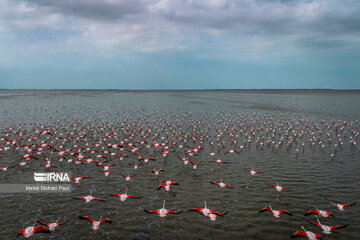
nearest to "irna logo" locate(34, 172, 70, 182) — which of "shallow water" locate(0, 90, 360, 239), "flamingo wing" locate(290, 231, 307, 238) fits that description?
"shallow water" locate(0, 90, 360, 239)

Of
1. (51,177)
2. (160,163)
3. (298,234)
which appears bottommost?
(51,177)

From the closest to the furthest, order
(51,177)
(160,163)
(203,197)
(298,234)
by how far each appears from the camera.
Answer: (298,234), (203,197), (51,177), (160,163)

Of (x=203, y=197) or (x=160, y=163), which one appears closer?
(x=203, y=197)

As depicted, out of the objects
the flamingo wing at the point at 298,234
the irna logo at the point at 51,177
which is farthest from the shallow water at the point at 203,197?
the flamingo wing at the point at 298,234

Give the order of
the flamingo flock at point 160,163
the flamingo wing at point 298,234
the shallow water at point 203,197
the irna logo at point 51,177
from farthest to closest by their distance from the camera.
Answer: the irna logo at point 51,177, the flamingo flock at point 160,163, the shallow water at point 203,197, the flamingo wing at point 298,234

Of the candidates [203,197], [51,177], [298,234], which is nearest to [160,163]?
[203,197]

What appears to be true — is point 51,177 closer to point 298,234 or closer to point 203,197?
point 203,197

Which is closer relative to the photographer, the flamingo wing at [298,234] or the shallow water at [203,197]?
the flamingo wing at [298,234]

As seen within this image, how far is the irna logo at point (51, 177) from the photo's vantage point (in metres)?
17.1

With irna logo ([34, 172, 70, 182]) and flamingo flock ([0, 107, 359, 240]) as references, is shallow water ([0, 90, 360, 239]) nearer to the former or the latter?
flamingo flock ([0, 107, 359, 240])

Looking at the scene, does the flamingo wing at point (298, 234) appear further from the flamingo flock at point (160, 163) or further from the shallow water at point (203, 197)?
the shallow water at point (203, 197)

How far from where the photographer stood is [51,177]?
17516mm

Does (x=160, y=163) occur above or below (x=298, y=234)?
below

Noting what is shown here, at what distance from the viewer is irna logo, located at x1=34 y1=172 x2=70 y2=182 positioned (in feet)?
56.1
